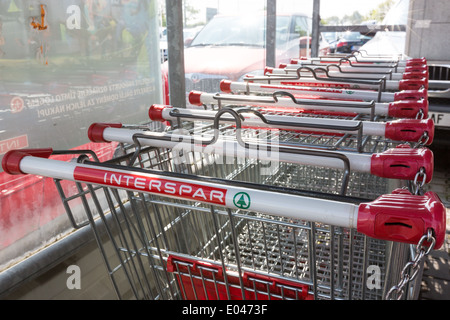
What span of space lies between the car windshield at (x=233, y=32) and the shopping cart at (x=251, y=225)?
3.30 metres

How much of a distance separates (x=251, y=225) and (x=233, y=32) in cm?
363

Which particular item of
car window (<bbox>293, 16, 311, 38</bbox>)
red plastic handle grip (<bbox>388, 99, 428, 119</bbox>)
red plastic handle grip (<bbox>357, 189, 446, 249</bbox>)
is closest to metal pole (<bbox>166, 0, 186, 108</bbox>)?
red plastic handle grip (<bbox>388, 99, 428, 119</bbox>)

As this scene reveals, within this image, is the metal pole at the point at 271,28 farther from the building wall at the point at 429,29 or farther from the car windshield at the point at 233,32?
the building wall at the point at 429,29

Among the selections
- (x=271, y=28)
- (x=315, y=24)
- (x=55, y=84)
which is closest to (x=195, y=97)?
(x=55, y=84)

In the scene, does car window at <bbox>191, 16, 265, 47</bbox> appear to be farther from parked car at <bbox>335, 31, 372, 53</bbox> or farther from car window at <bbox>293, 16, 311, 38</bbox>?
parked car at <bbox>335, 31, 372, 53</bbox>

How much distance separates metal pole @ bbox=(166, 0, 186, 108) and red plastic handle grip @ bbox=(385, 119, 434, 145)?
148 cm

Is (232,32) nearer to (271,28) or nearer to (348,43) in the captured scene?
(271,28)

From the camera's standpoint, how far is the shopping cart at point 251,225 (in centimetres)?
92

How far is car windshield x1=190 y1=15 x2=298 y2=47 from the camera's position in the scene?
17.0ft

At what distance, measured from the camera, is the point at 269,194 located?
1052mm

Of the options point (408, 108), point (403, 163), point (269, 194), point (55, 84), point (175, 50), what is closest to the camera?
point (269, 194)

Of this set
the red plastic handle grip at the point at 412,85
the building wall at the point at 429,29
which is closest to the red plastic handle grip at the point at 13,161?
the red plastic handle grip at the point at 412,85
